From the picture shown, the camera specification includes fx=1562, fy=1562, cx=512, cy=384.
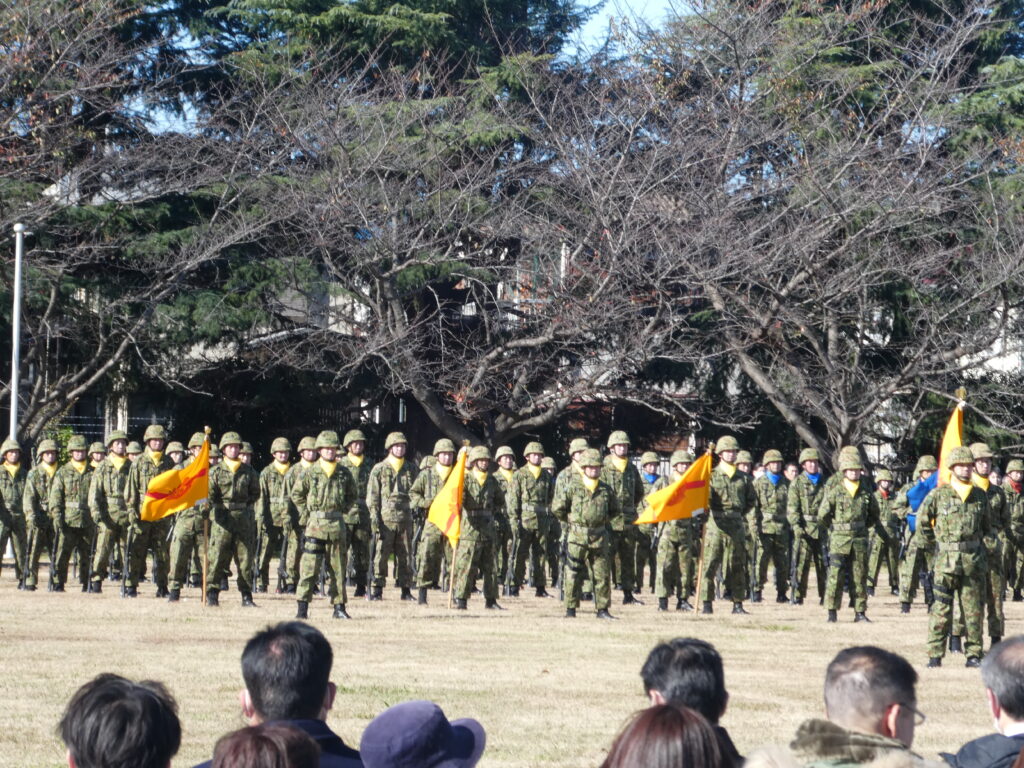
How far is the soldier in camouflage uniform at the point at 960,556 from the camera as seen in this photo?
13.5 meters

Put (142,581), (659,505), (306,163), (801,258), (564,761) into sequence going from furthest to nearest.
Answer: (306,163), (801,258), (142,581), (659,505), (564,761)

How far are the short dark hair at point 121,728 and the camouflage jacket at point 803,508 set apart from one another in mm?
15851

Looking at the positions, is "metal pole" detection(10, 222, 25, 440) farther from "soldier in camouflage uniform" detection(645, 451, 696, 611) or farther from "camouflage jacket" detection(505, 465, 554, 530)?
"soldier in camouflage uniform" detection(645, 451, 696, 611)

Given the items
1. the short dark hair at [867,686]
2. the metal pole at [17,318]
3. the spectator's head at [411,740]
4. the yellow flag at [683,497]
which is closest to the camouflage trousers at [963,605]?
the yellow flag at [683,497]

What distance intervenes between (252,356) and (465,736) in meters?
26.7

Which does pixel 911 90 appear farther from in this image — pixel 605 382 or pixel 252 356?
pixel 252 356

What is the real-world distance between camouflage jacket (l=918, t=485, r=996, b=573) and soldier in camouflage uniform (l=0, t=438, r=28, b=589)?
12224 millimetres

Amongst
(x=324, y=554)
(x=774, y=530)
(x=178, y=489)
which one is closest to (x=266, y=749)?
(x=324, y=554)

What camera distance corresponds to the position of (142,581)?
73.8 ft

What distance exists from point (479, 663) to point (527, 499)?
8052 millimetres

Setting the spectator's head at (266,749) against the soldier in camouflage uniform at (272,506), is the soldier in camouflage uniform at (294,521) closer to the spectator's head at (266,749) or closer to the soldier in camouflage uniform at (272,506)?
the soldier in camouflage uniform at (272,506)

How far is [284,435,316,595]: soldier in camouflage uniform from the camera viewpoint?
1825 centimetres

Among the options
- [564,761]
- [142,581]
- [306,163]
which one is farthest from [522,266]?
[564,761]

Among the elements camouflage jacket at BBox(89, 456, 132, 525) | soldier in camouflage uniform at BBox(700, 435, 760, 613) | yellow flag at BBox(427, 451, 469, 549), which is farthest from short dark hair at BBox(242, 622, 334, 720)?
camouflage jacket at BBox(89, 456, 132, 525)
